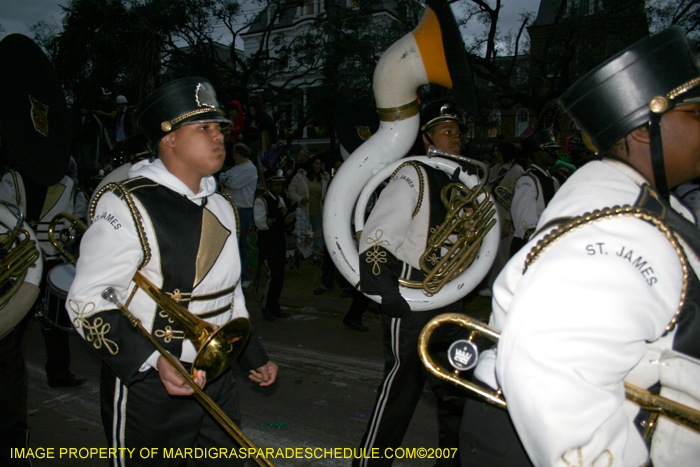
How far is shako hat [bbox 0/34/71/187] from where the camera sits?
107 inches

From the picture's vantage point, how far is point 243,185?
8.59 m

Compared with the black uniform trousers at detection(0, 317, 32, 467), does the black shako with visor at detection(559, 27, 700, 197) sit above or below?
above

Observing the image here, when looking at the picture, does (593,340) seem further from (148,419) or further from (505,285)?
(148,419)

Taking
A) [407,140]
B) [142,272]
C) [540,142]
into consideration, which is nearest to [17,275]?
[142,272]

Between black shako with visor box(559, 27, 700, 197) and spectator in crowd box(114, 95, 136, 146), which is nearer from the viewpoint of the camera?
black shako with visor box(559, 27, 700, 197)

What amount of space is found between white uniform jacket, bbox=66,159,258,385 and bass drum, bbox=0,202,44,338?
932 mm

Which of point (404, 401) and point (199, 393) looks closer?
point (199, 393)

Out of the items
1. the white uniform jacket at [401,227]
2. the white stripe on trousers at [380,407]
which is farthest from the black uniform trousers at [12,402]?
the white uniform jacket at [401,227]

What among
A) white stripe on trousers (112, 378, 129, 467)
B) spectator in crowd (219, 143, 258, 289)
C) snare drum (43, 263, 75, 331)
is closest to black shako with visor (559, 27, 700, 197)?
white stripe on trousers (112, 378, 129, 467)

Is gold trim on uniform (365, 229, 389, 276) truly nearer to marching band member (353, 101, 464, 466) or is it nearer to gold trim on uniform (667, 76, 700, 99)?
marching band member (353, 101, 464, 466)

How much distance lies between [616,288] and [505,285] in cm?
38

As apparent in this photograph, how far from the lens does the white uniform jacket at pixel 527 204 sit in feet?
18.6

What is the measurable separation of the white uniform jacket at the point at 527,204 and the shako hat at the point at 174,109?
4274 mm

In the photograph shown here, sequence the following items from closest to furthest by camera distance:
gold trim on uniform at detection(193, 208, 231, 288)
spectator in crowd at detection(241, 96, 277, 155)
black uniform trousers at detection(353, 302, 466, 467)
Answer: gold trim on uniform at detection(193, 208, 231, 288)
black uniform trousers at detection(353, 302, 466, 467)
spectator in crowd at detection(241, 96, 277, 155)
